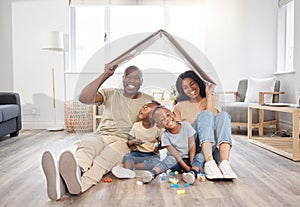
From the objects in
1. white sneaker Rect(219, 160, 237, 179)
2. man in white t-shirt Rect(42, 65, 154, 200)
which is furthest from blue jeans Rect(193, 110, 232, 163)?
man in white t-shirt Rect(42, 65, 154, 200)

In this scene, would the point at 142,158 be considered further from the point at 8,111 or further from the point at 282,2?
the point at 282,2

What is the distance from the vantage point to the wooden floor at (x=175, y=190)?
147 cm

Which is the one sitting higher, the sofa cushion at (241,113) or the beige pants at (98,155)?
the sofa cushion at (241,113)

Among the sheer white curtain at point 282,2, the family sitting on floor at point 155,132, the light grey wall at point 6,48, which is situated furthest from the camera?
the light grey wall at point 6,48

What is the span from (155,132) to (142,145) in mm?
120

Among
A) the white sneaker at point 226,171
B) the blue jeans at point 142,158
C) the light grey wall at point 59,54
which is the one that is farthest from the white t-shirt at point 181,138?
the light grey wall at point 59,54

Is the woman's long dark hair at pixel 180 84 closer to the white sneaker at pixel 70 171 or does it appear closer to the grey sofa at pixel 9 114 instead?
the white sneaker at pixel 70 171

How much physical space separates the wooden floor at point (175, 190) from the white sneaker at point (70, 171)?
5 centimetres

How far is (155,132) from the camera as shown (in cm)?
189

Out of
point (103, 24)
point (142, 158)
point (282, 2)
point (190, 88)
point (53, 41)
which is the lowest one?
point (142, 158)

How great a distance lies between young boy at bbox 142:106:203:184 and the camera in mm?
1835

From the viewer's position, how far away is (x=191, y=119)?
1.87 m

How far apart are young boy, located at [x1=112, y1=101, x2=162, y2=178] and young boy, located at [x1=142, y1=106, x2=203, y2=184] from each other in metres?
0.04

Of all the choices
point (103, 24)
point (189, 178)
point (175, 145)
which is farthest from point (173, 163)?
point (103, 24)
